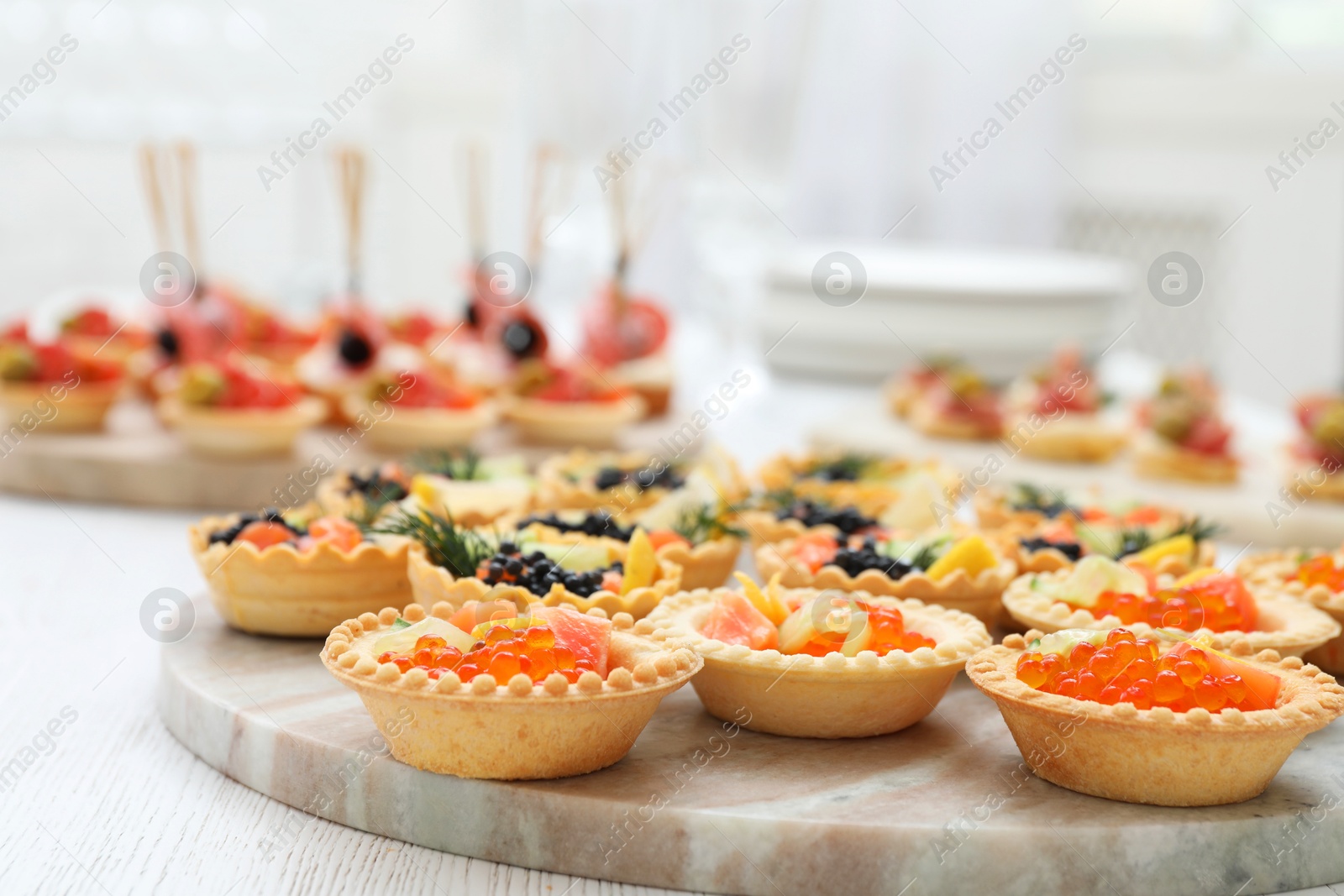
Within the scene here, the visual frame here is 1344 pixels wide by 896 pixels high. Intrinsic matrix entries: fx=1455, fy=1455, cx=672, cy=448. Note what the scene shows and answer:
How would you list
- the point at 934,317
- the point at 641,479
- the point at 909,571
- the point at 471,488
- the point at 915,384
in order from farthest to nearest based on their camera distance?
the point at 934,317 → the point at 915,384 → the point at 641,479 → the point at 471,488 → the point at 909,571

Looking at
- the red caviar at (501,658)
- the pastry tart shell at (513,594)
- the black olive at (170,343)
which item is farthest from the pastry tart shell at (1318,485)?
the black olive at (170,343)

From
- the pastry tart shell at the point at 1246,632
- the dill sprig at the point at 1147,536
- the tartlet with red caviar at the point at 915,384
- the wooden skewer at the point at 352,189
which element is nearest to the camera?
the pastry tart shell at the point at 1246,632

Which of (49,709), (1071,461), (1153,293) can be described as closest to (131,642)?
(49,709)

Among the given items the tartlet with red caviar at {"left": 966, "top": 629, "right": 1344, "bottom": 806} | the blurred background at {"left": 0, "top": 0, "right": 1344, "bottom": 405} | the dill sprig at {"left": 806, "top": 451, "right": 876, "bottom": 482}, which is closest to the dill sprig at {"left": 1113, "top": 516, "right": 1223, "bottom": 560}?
the dill sprig at {"left": 806, "top": 451, "right": 876, "bottom": 482}

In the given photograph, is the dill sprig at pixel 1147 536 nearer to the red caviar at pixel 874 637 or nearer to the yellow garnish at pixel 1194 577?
the yellow garnish at pixel 1194 577

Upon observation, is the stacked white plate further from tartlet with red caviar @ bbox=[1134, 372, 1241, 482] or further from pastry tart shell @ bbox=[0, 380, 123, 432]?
pastry tart shell @ bbox=[0, 380, 123, 432]

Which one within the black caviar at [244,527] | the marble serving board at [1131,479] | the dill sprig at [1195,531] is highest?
the black caviar at [244,527]

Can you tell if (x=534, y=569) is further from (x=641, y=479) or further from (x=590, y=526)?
(x=641, y=479)

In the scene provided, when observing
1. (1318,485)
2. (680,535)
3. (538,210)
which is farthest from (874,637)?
(538,210)
